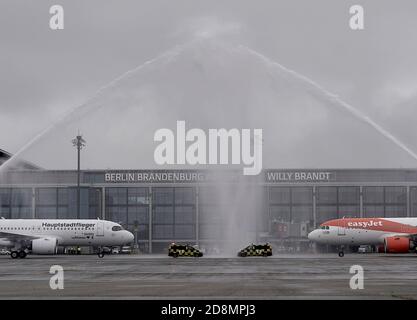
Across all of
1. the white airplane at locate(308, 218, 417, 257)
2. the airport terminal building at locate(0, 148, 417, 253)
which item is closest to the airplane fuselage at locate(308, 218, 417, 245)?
the white airplane at locate(308, 218, 417, 257)

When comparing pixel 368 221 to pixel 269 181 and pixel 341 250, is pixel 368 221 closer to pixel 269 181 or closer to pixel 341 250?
pixel 341 250

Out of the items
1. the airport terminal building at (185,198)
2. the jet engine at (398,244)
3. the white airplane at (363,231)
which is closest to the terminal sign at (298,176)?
the airport terminal building at (185,198)

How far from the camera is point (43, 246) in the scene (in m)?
79.6

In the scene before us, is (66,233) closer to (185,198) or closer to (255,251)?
(255,251)

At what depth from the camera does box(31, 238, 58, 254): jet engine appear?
79.5 metres

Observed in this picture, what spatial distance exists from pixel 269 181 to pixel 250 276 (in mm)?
86465

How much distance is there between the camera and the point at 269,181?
419 feet

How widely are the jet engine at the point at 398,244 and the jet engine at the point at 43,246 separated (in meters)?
38.5

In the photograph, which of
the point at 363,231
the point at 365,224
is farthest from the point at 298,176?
the point at 363,231

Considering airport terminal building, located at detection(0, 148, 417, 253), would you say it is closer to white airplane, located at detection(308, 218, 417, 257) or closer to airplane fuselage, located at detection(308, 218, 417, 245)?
white airplane, located at detection(308, 218, 417, 257)

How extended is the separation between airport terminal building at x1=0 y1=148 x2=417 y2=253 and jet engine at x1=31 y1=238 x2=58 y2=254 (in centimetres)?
4603

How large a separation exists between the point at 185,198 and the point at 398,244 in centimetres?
5837
